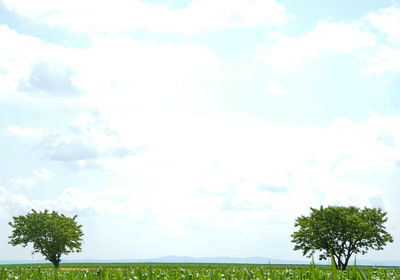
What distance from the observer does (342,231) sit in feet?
190

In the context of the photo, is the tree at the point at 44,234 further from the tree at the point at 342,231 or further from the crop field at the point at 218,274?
the crop field at the point at 218,274

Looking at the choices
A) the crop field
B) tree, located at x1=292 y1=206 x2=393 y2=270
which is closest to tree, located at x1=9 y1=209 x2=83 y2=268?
tree, located at x1=292 y1=206 x2=393 y2=270

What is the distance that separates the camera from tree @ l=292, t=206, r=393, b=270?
2254 inches

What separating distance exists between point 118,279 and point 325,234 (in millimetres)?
52693

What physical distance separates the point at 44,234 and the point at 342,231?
152ft

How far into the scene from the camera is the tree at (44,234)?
214ft

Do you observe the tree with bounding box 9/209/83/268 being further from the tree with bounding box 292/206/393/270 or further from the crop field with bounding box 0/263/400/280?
the crop field with bounding box 0/263/400/280

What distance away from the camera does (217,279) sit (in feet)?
31.8

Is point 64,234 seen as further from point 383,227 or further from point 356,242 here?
point 383,227

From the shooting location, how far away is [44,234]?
65625 millimetres

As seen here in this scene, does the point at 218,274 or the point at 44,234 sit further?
the point at 44,234

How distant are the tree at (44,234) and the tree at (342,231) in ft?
122

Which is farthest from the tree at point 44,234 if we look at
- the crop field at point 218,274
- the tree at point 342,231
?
the crop field at point 218,274

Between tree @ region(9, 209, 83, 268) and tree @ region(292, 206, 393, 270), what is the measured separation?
37107 millimetres
